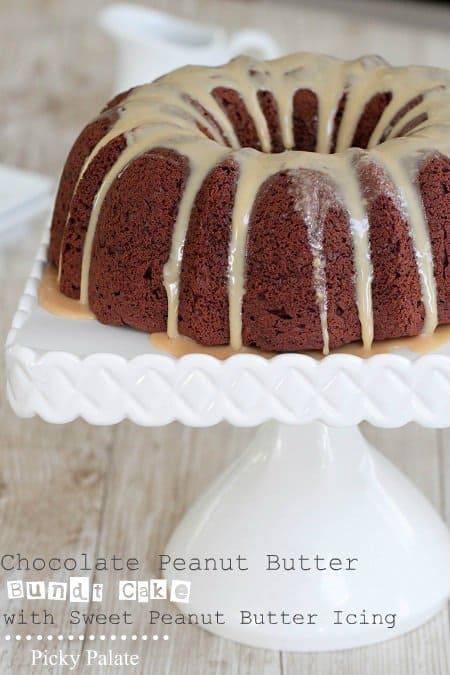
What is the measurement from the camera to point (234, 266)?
1.04 meters

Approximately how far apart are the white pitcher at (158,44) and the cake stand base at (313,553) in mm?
860

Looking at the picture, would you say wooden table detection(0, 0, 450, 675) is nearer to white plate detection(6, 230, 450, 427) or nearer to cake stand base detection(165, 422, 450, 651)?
cake stand base detection(165, 422, 450, 651)

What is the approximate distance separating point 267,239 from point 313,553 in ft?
1.18

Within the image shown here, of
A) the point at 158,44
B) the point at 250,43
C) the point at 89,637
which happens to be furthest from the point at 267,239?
the point at 250,43

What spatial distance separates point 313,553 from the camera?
1.21 meters

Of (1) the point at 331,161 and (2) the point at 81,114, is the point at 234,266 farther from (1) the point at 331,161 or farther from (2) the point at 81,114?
(2) the point at 81,114

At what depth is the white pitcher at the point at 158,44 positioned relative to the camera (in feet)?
6.25

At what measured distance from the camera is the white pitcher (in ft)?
6.25

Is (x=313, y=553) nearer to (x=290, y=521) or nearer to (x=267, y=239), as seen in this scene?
(x=290, y=521)

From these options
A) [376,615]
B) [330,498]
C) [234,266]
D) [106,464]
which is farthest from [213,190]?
[106,464]

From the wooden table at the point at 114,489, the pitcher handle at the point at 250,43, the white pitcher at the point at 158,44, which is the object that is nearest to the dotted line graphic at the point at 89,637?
the wooden table at the point at 114,489

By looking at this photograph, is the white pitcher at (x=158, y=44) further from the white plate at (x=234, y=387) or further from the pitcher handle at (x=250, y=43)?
the white plate at (x=234, y=387)

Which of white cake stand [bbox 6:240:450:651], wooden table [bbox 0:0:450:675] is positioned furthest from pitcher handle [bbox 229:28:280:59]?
white cake stand [bbox 6:240:450:651]

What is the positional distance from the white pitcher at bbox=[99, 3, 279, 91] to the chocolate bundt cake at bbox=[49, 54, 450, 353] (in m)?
0.82
